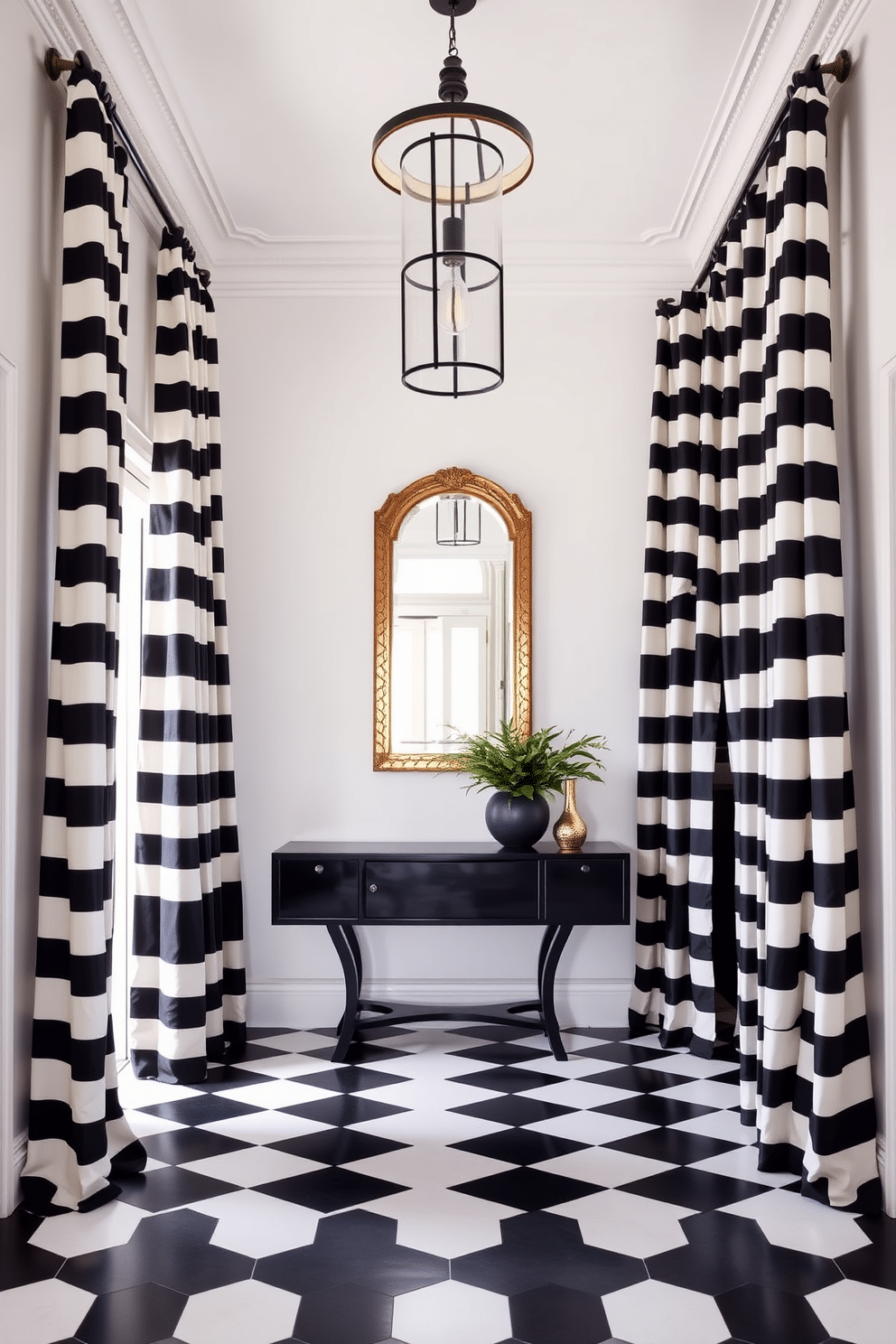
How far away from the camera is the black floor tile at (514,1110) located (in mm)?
2998

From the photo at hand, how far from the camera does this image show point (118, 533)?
2.72m

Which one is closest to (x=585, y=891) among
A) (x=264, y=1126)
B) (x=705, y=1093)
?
(x=705, y=1093)

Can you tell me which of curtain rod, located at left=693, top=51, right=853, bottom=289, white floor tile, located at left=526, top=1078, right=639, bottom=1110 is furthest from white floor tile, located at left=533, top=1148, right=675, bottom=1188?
curtain rod, located at left=693, top=51, right=853, bottom=289

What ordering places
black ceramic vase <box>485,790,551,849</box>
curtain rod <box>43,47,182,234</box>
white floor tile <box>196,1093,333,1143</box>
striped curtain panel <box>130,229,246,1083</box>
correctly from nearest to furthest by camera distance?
curtain rod <box>43,47,182,234</box>
white floor tile <box>196,1093,333,1143</box>
striped curtain panel <box>130,229,246,1083</box>
black ceramic vase <box>485,790,551,849</box>

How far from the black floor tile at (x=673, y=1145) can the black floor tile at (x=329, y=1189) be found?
66 centimetres

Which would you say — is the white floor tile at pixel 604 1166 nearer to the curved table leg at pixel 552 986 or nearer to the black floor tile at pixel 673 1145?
the black floor tile at pixel 673 1145

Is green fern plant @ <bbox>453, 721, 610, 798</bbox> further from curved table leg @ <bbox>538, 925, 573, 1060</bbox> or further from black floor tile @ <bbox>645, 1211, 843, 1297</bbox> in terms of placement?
black floor tile @ <bbox>645, 1211, 843, 1297</bbox>

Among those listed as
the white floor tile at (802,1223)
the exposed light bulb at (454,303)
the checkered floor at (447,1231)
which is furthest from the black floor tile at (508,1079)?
the exposed light bulb at (454,303)

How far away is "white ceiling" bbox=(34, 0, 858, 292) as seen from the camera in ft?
9.12

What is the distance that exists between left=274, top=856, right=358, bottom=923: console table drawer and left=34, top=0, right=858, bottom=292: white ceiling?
233cm

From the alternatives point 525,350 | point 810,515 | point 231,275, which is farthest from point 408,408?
point 810,515

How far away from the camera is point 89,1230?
7.47ft

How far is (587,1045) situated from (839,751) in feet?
5.87

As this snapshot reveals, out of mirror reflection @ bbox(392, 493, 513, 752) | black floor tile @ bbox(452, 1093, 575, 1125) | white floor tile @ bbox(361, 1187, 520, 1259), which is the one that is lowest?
black floor tile @ bbox(452, 1093, 575, 1125)
